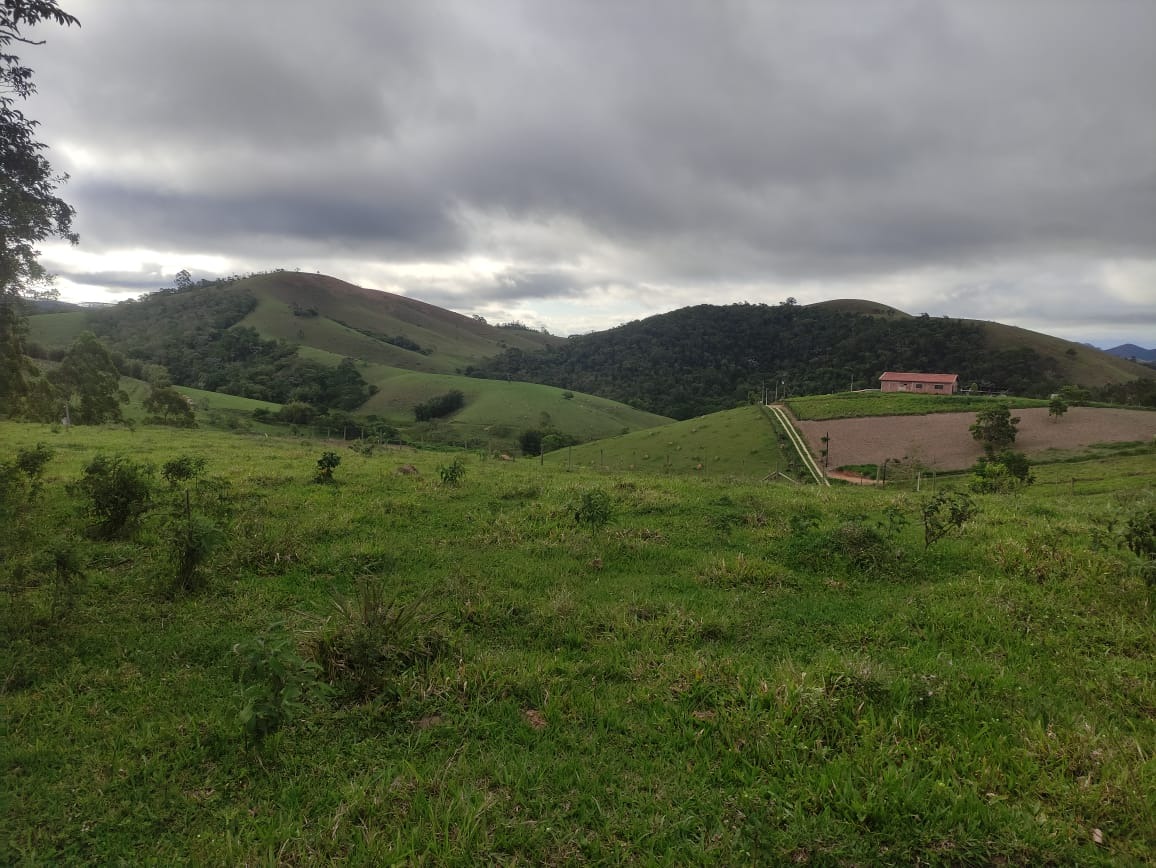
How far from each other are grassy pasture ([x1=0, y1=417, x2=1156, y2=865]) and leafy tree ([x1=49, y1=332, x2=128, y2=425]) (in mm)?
40502

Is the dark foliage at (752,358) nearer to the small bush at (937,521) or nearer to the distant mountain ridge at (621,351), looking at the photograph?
the distant mountain ridge at (621,351)

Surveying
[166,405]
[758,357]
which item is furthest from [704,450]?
[758,357]

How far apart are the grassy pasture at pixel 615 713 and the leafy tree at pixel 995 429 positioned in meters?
47.8

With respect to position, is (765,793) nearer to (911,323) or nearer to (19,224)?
(19,224)

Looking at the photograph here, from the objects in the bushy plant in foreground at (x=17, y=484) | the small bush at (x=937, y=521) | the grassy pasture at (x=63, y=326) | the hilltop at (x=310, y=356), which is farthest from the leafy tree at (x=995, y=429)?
the grassy pasture at (x=63, y=326)

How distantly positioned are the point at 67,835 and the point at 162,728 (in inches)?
38.1

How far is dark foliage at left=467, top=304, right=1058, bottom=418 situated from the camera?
374ft

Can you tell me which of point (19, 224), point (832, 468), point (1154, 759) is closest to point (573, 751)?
point (1154, 759)

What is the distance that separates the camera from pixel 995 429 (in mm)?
48438

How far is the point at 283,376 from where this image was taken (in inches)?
4107

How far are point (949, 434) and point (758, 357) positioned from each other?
90.0 metres

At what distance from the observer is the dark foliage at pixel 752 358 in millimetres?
114000

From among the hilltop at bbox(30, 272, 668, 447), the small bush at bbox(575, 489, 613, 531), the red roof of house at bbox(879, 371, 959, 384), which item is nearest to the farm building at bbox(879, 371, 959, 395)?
the red roof of house at bbox(879, 371, 959, 384)

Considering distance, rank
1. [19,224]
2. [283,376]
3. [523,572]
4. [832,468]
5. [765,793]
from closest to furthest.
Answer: [765,793] → [523,572] → [19,224] → [832,468] → [283,376]
